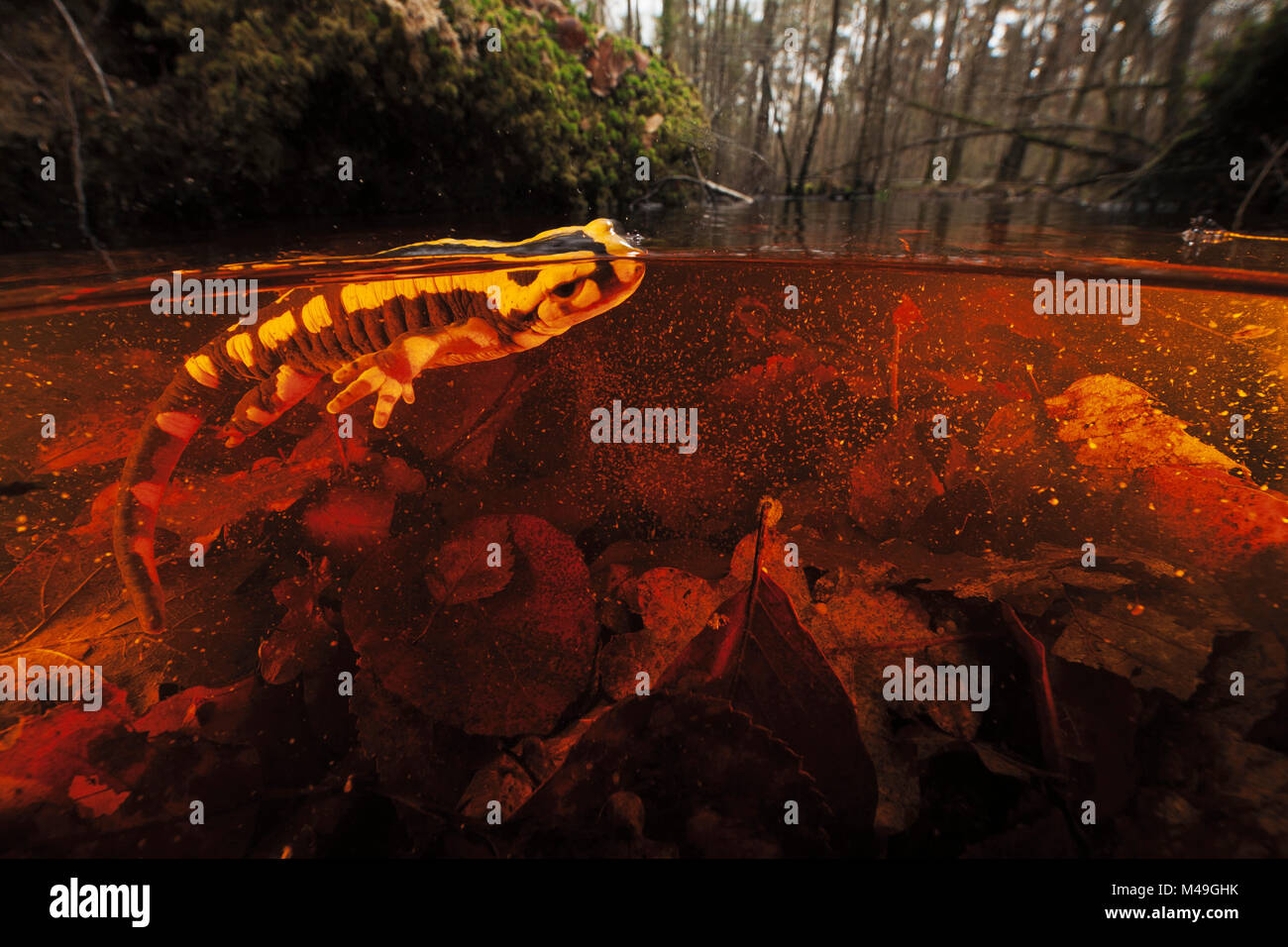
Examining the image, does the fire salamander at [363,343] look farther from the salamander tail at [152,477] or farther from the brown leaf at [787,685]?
the brown leaf at [787,685]

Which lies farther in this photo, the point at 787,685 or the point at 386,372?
the point at 386,372

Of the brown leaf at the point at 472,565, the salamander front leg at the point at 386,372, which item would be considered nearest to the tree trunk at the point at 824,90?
the salamander front leg at the point at 386,372

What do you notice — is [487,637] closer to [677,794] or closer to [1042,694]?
Answer: [677,794]

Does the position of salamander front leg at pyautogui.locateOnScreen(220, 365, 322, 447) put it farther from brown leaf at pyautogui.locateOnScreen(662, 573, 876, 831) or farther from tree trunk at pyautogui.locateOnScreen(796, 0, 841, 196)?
tree trunk at pyautogui.locateOnScreen(796, 0, 841, 196)

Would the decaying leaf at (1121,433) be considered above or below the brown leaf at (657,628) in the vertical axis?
above

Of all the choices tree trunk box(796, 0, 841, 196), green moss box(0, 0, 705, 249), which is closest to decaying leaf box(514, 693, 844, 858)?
green moss box(0, 0, 705, 249)

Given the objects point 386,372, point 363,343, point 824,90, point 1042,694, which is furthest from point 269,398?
point 824,90
